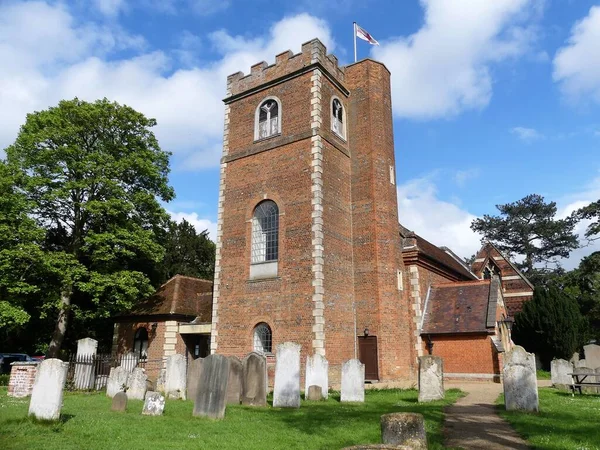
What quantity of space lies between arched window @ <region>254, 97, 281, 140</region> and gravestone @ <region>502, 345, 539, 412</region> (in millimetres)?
14218

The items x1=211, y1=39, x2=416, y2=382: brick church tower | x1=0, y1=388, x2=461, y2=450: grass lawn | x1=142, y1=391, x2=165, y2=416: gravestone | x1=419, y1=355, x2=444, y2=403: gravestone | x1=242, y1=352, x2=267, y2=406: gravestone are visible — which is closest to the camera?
x1=0, y1=388, x2=461, y2=450: grass lawn

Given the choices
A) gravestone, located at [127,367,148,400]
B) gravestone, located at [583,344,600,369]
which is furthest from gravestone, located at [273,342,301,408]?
gravestone, located at [583,344,600,369]

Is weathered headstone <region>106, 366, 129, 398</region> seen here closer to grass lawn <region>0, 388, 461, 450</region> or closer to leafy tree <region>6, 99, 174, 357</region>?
grass lawn <region>0, 388, 461, 450</region>

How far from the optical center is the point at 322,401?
47.3 ft

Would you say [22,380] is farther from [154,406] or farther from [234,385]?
[234,385]

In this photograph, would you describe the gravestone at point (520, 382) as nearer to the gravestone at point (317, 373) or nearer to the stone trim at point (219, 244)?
the gravestone at point (317, 373)

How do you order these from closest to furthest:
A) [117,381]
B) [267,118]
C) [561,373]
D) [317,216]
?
[117,381], [561,373], [317,216], [267,118]

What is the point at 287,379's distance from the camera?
13344mm

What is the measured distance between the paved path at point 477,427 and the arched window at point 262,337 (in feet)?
25.9

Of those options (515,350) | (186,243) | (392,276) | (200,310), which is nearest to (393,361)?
(392,276)

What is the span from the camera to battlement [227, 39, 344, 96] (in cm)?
2166

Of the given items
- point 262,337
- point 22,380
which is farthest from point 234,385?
point 22,380

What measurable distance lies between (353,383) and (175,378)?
19.2 feet

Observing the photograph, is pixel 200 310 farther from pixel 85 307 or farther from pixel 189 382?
pixel 189 382
